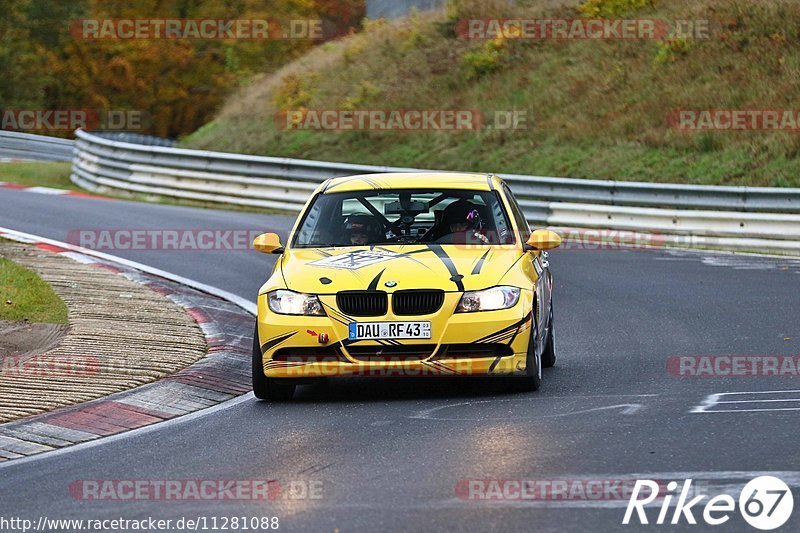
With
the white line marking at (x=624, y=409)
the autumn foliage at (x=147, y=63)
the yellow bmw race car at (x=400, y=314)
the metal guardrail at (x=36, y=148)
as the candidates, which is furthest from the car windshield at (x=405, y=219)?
the autumn foliage at (x=147, y=63)

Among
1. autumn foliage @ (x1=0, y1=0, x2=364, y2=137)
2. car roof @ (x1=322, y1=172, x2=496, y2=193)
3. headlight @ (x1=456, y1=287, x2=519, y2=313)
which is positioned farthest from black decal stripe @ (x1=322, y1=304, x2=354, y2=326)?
autumn foliage @ (x1=0, y1=0, x2=364, y2=137)

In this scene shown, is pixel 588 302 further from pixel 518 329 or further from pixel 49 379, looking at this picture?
pixel 49 379

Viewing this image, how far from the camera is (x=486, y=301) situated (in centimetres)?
965

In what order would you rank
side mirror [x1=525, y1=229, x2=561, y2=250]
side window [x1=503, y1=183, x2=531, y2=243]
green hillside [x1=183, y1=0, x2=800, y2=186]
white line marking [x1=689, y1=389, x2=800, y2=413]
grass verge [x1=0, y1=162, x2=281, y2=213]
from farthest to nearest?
grass verge [x1=0, y1=162, x2=281, y2=213] → green hillside [x1=183, y1=0, x2=800, y2=186] → side window [x1=503, y1=183, x2=531, y2=243] → side mirror [x1=525, y1=229, x2=561, y2=250] → white line marking [x1=689, y1=389, x2=800, y2=413]

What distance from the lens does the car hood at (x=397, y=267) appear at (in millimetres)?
9672

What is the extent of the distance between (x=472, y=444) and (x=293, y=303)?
7.38 feet

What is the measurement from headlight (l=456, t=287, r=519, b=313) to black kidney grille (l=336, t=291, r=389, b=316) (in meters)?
0.51

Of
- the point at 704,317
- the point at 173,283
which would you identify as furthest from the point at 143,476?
the point at 173,283

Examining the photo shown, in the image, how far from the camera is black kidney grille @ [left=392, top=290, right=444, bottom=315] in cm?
959

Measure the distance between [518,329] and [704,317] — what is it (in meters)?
4.60

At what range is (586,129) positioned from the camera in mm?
27984

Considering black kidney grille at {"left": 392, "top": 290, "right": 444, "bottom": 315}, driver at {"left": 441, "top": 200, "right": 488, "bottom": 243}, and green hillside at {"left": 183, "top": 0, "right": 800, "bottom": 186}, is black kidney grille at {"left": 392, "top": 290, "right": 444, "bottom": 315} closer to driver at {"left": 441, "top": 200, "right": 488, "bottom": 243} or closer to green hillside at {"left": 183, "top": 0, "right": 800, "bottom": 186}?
driver at {"left": 441, "top": 200, "right": 488, "bottom": 243}

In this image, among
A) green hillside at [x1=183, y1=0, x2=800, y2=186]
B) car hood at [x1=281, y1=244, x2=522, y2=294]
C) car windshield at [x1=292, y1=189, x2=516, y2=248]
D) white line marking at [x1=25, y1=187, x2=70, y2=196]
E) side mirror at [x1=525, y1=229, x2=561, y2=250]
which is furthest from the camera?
white line marking at [x1=25, y1=187, x2=70, y2=196]

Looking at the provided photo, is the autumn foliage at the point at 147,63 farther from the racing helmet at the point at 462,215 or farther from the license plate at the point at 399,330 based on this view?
the license plate at the point at 399,330
